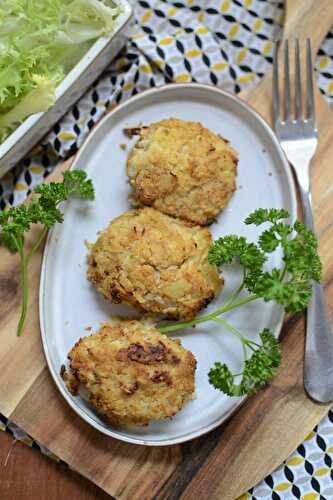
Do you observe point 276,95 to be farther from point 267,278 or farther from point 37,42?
point 37,42

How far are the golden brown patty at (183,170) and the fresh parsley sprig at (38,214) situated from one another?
0.78 feet

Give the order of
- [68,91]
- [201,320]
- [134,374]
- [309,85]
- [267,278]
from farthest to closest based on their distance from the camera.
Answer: [309,85]
[68,91]
[201,320]
[134,374]
[267,278]

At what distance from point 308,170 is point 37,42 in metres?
1.37

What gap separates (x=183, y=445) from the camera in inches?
113

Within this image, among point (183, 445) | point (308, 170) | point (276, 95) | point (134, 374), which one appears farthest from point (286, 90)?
point (183, 445)

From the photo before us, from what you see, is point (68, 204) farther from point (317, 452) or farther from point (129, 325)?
point (317, 452)

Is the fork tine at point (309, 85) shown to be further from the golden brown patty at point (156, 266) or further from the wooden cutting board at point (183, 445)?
the golden brown patty at point (156, 266)

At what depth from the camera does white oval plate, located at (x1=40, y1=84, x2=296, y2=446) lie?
2.85m

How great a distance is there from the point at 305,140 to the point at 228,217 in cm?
51

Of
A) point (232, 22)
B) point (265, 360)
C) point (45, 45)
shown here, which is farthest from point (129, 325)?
point (232, 22)

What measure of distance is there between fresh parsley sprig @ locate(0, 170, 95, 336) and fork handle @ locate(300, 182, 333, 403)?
1133 millimetres

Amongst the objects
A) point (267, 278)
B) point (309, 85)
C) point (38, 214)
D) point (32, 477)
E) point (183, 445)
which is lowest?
point (183, 445)

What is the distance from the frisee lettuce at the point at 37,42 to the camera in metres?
2.77

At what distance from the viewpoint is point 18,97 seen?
2873 millimetres
